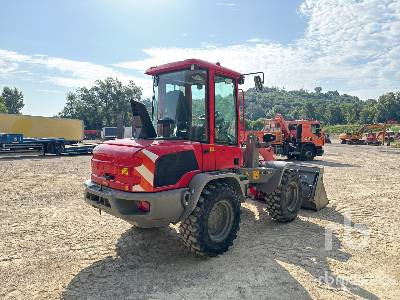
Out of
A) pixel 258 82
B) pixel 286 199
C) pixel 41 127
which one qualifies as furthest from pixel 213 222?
pixel 41 127

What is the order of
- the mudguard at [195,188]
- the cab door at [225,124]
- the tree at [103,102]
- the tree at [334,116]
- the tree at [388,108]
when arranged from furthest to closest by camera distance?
the tree at [334,116] < the tree at [388,108] < the tree at [103,102] < the cab door at [225,124] < the mudguard at [195,188]

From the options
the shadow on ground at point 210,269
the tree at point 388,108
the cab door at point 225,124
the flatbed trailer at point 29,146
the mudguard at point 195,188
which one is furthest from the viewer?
the tree at point 388,108

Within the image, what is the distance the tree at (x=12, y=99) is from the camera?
9519 cm

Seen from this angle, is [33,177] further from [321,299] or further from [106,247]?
[321,299]

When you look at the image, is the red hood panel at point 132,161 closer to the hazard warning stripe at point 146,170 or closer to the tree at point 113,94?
the hazard warning stripe at point 146,170

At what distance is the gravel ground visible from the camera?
383cm

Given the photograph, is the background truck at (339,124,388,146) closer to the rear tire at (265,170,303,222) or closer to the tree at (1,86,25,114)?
the rear tire at (265,170,303,222)

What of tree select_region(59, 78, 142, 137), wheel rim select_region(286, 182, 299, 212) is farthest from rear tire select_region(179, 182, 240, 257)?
tree select_region(59, 78, 142, 137)

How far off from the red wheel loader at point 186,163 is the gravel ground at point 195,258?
604 mm

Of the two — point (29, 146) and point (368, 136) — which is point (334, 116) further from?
point (29, 146)

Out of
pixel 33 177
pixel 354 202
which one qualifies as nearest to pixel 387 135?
pixel 354 202

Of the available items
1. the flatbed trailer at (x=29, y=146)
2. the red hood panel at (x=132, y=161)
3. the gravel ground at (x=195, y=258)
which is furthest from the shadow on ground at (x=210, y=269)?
the flatbed trailer at (x=29, y=146)

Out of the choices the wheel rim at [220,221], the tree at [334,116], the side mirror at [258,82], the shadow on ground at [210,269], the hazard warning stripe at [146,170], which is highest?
the tree at [334,116]

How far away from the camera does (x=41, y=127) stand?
2892 cm
